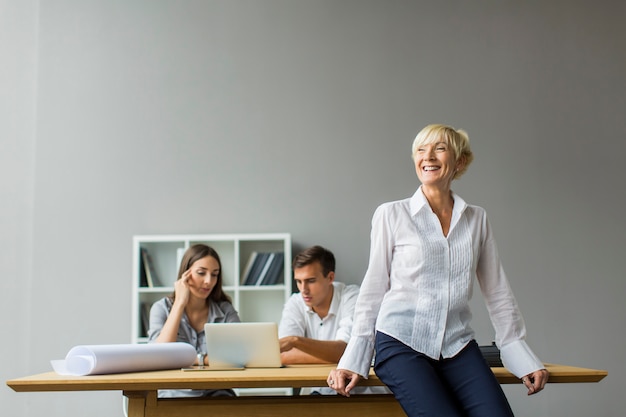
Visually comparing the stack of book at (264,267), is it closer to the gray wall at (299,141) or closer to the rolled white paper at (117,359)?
the gray wall at (299,141)

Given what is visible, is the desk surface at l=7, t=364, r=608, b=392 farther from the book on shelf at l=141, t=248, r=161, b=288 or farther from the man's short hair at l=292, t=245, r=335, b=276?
the book on shelf at l=141, t=248, r=161, b=288

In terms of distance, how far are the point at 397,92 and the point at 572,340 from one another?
1.95 m

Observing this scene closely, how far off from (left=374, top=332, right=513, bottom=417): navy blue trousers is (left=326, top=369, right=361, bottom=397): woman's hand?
81 millimetres

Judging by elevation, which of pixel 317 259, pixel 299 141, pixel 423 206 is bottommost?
pixel 317 259

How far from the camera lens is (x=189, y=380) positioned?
7.49ft

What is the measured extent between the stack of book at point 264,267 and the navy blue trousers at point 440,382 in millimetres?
2219

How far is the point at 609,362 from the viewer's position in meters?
4.73

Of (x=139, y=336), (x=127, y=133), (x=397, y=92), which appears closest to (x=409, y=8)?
(x=397, y=92)

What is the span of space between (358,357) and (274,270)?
2.25m

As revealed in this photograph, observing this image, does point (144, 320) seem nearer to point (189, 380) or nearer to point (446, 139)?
point (189, 380)

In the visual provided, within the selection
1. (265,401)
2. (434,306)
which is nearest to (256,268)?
(265,401)

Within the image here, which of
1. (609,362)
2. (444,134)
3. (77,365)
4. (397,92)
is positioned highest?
(397,92)

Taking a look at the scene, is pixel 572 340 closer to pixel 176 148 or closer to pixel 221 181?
pixel 221 181

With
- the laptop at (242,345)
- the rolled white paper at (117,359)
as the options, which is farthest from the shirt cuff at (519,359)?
the rolled white paper at (117,359)
